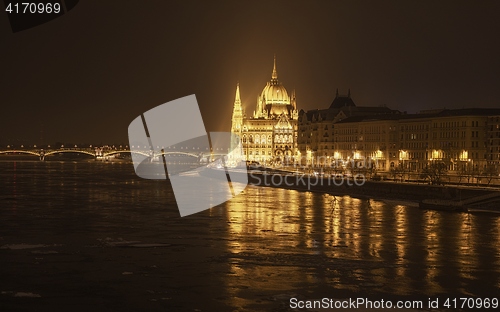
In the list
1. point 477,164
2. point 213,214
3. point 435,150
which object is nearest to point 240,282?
point 213,214

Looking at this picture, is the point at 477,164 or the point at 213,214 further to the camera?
the point at 477,164

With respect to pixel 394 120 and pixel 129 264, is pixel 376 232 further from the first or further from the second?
pixel 394 120

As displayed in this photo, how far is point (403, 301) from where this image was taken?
1581 cm

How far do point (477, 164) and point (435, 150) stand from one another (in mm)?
6787

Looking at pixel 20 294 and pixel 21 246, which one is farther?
pixel 21 246

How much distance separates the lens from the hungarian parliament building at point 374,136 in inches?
3147

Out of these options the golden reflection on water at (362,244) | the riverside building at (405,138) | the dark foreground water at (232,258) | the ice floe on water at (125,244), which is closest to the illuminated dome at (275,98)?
the riverside building at (405,138)

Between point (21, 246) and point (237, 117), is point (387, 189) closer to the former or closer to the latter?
point (21, 246)

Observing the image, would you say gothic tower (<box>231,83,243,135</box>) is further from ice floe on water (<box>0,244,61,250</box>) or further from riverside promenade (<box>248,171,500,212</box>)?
ice floe on water (<box>0,244,61,250</box>)

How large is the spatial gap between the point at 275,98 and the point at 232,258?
15678cm

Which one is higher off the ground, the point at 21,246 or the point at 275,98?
the point at 275,98

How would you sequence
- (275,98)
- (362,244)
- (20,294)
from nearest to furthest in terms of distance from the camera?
(20,294)
(362,244)
(275,98)

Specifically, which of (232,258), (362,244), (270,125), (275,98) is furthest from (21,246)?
(275,98)

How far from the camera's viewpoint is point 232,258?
21031 millimetres
